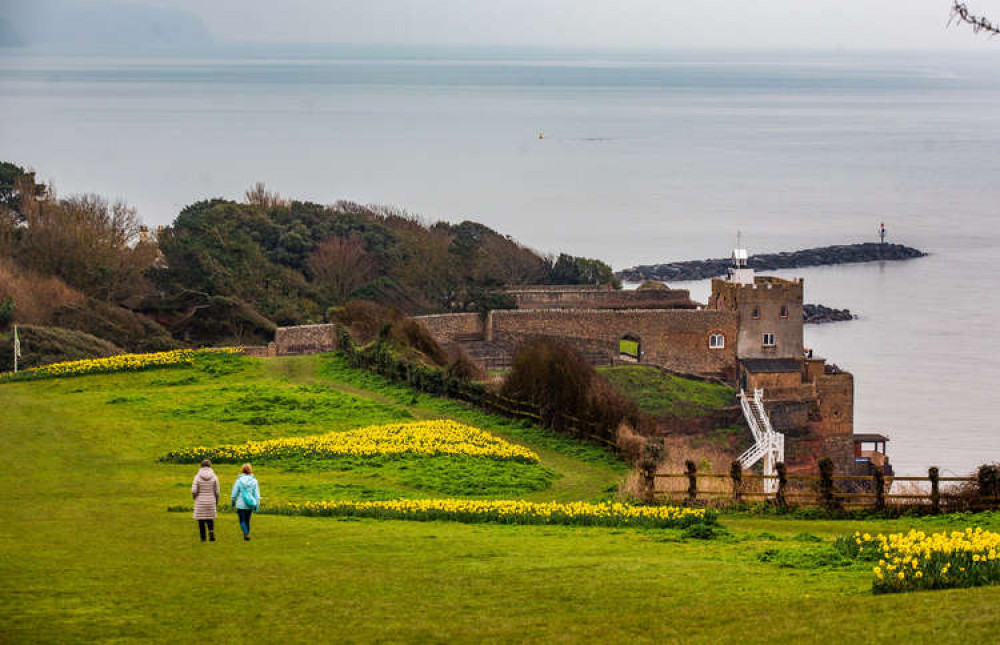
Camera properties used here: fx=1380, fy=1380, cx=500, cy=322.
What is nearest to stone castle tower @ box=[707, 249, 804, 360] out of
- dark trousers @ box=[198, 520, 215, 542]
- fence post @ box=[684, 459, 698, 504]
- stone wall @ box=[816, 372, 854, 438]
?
stone wall @ box=[816, 372, 854, 438]

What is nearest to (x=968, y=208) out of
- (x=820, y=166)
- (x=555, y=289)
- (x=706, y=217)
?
(x=706, y=217)

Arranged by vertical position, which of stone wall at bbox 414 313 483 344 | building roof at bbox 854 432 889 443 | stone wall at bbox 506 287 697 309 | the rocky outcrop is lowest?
building roof at bbox 854 432 889 443

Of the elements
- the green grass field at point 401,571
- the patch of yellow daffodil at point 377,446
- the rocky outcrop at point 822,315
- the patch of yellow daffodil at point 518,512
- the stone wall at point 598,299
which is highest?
the rocky outcrop at point 822,315

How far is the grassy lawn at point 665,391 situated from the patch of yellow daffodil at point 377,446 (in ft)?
63.2

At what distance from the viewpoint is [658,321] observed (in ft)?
192

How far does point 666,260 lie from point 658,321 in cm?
5035

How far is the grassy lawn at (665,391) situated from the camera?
50375 millimetres

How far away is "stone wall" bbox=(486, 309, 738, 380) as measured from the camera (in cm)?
5791

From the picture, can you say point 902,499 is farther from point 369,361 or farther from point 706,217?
point 706,217

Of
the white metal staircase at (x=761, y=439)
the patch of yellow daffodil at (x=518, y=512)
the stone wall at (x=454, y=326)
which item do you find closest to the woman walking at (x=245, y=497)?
the patch of yellow daffodil at (x=518, y=512)

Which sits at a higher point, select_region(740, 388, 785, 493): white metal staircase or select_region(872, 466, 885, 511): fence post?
select_region(740, 388, 785, 493): white metal staircase

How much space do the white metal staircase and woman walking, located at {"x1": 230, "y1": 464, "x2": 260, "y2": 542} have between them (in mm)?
15495

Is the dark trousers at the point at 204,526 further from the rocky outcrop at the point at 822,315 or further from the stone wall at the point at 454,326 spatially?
the rocky outcrop at the point at 822,315

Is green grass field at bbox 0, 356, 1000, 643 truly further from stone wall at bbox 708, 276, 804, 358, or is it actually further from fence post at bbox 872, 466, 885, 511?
stone wall at bbox 708, 276, 804, 358
